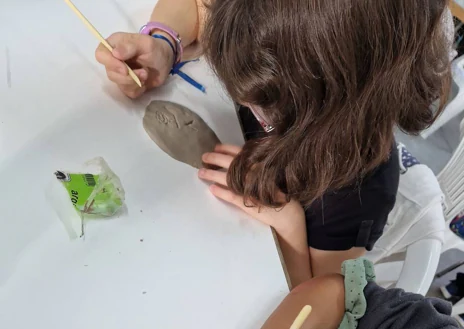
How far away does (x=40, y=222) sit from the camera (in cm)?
55

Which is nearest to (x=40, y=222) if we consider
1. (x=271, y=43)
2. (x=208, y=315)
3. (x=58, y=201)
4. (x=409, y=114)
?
(x=58, y=201)

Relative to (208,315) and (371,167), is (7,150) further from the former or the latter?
(371,167)

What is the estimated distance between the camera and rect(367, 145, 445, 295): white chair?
680 millimetres

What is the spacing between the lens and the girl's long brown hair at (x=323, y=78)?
461 millimetres

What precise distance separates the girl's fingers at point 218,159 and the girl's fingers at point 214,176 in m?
0.02

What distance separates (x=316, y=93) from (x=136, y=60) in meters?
0.31

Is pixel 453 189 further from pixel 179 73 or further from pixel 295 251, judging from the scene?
pixel 179 73

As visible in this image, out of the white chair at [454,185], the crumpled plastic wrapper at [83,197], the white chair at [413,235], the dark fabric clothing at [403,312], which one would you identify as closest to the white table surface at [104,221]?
the crumpled plastic wrapper at [83,197]

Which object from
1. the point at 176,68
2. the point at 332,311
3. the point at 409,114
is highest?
the point at 176,68

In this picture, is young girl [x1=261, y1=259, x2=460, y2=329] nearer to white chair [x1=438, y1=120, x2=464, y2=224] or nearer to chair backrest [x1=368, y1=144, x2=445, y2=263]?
chair backrest [x1=368, y1=144, x2=445, y2=263]

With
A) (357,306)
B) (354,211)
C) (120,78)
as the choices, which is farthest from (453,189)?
(120,78)

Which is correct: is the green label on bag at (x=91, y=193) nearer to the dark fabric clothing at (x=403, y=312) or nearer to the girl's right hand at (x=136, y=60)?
the girl's right hand at (x=136, y=60)

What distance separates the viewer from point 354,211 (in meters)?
0.71

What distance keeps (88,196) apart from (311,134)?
0.28 meters
